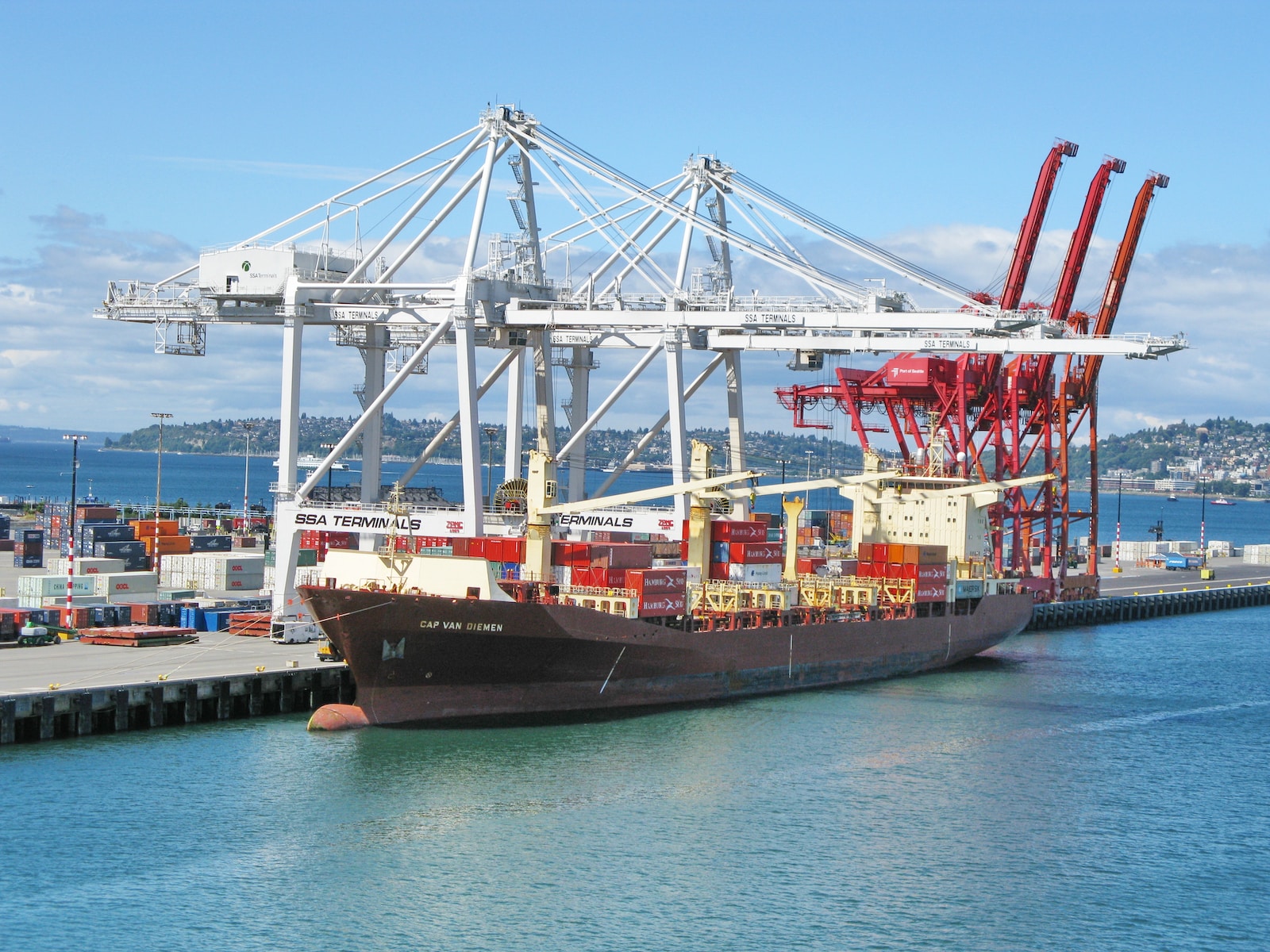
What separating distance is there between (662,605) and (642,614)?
2.88 feet

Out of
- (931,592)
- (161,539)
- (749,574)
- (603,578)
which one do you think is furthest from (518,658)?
(161,539)

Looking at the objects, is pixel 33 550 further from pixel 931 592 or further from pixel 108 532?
pixel 931 592

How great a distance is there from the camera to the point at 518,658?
37.2m

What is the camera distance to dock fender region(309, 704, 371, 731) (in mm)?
36250

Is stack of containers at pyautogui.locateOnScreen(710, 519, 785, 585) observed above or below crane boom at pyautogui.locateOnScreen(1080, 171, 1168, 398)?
below

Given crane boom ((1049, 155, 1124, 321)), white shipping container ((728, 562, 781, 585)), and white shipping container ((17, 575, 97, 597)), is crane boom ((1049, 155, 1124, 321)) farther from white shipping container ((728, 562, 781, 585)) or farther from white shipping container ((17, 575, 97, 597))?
white shipping container ((17, 575, 97, 597))

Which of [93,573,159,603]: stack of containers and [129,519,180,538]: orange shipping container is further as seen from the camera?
[129,519,180,538]: orange shipping container

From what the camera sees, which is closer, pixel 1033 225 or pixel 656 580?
pixel 656 580

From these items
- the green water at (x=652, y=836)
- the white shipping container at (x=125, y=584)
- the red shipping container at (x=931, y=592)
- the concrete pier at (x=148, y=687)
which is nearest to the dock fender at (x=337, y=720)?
the green water at (x=652, y=836)

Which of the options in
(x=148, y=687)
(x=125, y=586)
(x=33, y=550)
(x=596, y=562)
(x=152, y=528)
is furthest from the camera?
(x=152, y=528)

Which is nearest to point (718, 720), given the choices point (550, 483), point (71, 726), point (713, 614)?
point (713, 614)

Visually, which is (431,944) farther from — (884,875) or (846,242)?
(846,242)

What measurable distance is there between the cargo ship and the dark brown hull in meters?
0.04

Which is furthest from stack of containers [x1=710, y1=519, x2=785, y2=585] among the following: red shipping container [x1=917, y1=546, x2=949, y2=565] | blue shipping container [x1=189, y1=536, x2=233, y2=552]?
blue shipping container [x1=189, y1=536, x2=233, y2=552]
